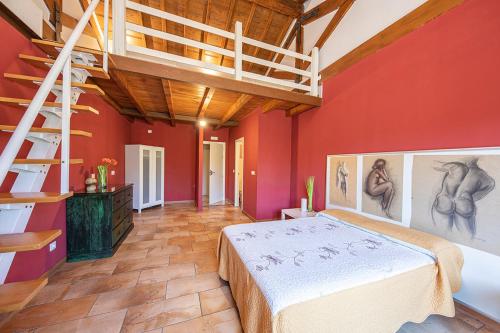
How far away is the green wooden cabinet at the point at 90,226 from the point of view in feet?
8.00

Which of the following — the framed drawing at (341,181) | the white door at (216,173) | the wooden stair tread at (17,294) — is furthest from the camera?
the white door at (216,173)

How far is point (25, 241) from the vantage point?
0.93 metres

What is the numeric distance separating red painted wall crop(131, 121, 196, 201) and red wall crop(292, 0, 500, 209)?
4.43 meters

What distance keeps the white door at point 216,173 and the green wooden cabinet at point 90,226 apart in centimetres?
325

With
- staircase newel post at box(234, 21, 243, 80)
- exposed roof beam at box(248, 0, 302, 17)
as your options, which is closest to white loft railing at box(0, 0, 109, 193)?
staircase newel post at box(234, 21, 243, 80)

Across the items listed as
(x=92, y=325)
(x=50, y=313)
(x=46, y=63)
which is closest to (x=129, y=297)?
(x=92, y=325)

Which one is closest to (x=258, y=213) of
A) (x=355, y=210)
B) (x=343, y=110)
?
(x=355, y=210)

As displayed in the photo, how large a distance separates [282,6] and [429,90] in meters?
2.90

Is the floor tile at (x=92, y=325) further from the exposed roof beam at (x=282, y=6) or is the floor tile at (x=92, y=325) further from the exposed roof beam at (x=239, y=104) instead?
the exposed roof beam at (x=282, y=6)

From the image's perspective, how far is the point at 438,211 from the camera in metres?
1.78

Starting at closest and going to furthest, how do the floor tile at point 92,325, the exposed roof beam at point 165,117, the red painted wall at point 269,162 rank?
the floor tile at point 92,325 < the red painted wall at point 269,162 < the exposed roof beam at point 165,117

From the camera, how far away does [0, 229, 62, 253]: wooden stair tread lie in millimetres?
855

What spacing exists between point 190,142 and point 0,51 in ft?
14.8

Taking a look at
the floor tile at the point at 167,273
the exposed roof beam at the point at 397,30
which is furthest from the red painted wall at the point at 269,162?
the floor tile at the point at 167,273
